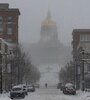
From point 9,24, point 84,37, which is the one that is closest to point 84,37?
point 84,37

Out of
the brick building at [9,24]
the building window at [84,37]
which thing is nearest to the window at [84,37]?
the building window at [84,37]

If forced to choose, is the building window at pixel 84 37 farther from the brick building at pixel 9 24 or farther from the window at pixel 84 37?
the brick building at pixel 9 24

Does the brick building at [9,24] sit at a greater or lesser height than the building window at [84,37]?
greater

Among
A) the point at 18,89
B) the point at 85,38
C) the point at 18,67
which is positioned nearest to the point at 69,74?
the point at 18,67

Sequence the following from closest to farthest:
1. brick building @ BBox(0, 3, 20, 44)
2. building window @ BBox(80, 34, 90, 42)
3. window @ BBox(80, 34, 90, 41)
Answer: brick building @ BBox(0, 3, 20, 44)
building window @ BBox(80, 34, 90, 42)
window @ BBox(80, 34, 90, 41)

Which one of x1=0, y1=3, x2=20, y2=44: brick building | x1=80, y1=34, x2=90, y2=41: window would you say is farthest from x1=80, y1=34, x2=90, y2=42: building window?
x1=0, y1=3, x2=20, y2=44: brick building

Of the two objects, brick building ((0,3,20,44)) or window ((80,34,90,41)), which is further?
window ((80,34,90,41))

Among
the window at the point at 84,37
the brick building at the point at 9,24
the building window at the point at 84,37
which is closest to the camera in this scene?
the brick building at the point at 9,24

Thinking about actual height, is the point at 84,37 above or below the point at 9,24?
below

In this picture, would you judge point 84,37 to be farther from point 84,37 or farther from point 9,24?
point 9,24

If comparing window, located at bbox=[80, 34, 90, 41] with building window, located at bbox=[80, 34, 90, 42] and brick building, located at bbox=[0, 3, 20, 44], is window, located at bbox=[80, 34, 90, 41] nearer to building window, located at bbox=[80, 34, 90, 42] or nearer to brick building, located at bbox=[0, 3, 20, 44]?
building window, located at bbox=[80, 34, 90, 42]

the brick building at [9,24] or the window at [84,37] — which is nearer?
the brick building at [9,24]

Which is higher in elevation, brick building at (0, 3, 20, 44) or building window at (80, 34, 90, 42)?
brick building at (0, 3, 20, 44)

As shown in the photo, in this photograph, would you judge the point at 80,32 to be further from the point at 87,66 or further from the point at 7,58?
the point at 7,58
